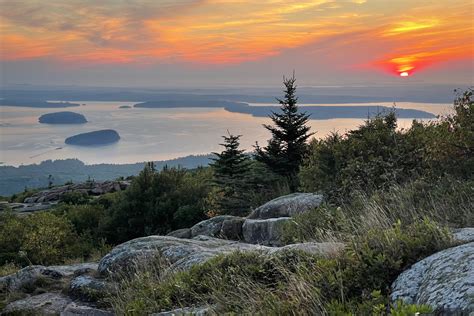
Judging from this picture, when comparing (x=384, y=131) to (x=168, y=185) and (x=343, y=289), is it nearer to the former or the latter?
(x=343, y=289)

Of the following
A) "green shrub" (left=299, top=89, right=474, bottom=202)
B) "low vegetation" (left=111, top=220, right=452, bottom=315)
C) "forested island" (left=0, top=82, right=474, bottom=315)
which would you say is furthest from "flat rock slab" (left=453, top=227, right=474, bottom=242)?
"green shrub" (left=299, top=89, right=474, bottom=202)

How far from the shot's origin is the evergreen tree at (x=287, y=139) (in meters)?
24.1

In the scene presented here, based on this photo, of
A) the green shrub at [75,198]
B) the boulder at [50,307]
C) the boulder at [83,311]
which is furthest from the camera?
the green shrub at [75,198]

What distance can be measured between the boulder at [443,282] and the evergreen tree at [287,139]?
19799 millimetres

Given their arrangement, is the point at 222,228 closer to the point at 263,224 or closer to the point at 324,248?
the point at 263,224

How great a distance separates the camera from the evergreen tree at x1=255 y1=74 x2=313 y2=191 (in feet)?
79.0

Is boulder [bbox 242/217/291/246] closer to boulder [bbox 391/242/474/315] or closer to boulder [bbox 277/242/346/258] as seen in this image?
boulder [bbox 277/242/346/258]

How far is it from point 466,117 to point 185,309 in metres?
7.41

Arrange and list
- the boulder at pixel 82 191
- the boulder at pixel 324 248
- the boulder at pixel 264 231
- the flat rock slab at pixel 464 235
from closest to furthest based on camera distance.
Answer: the flat rock slab at pixel 464 235 → the boulder at pixel 324 248 → the boulder at pixel 264 231 → the boulder at pixel 82 191

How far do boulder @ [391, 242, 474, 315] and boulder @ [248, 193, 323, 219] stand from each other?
780cm

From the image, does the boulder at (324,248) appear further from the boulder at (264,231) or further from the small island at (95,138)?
the small island at (95,138)

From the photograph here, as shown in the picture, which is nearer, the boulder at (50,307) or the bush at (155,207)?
the boulder at (50,307)

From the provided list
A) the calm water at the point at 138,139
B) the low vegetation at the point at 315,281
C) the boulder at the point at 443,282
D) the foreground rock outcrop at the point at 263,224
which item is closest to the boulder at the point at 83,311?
the low vegetation at the point at 315,281

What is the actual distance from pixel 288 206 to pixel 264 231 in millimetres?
2474
